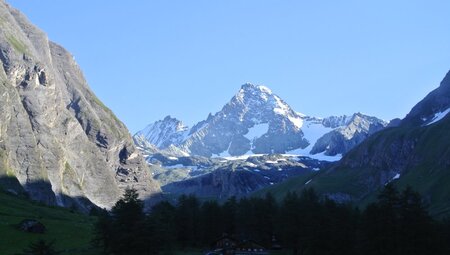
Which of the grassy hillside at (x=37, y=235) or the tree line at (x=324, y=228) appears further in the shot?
the grassy hillside at (x=37, y=235)

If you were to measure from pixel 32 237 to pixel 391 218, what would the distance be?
6509cm

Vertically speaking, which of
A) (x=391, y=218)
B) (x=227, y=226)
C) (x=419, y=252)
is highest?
(x=227, y=226)

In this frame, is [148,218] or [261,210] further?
[261,210]

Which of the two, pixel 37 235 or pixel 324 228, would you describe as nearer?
pixel 37 235

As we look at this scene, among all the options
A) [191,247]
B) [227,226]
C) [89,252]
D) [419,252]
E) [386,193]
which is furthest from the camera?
[227,226]

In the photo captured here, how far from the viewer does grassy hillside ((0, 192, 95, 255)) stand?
330 ft

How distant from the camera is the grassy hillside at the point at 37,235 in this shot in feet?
330

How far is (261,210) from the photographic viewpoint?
163 metres

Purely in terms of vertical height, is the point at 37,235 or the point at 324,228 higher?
the point at 37,235

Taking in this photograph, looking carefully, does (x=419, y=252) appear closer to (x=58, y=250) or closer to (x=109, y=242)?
(x=109, y=242)

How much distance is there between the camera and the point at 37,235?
358 ft

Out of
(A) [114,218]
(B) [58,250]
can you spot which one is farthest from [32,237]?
(A) [114,218]

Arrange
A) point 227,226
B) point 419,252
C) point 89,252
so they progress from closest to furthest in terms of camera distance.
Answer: point 419,252 < point 89,252 < point 227,226

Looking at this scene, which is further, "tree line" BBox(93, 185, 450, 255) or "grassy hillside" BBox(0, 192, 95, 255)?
"grassy hillside" BBox(0, 192, 95, 255)
